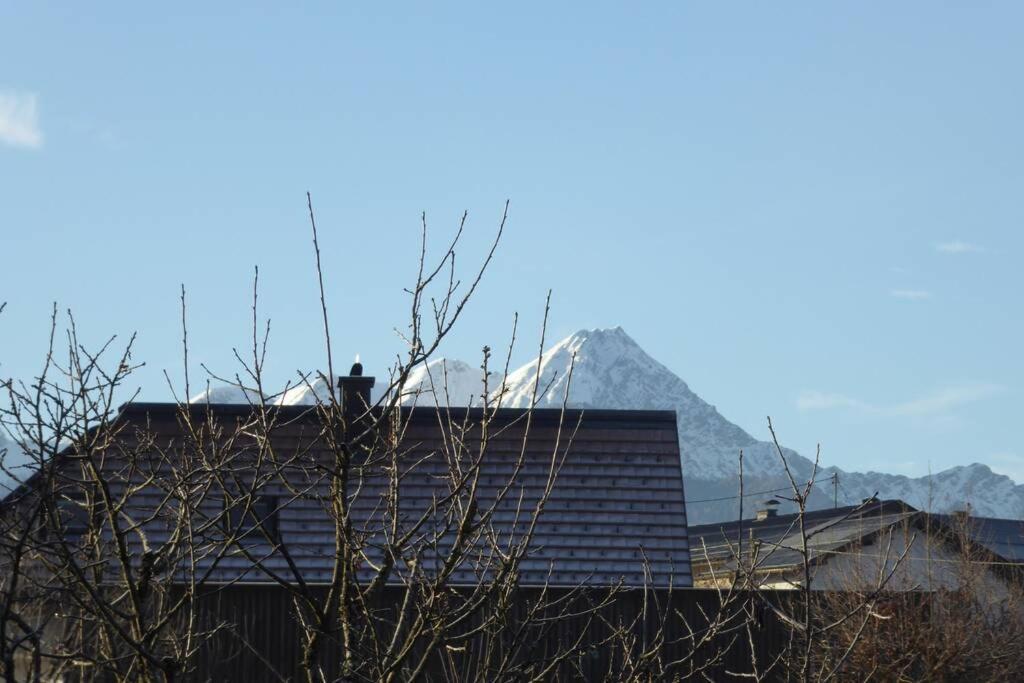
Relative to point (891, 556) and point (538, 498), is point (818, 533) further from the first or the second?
point (538, 498)

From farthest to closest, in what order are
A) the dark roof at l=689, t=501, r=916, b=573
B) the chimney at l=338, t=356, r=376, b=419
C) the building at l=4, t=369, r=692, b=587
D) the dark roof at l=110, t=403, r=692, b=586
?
1. the dark roof at l=689, t=501, r=916, b=573
2. the chimney at l=338, t=356, r=376, b=419
3. the dark roof at l=110, t=403, r=692, b=586
4. the building at l=4, t=369, r=692, b=587

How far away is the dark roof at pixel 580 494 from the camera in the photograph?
66.6ft

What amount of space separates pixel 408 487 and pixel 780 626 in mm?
6220

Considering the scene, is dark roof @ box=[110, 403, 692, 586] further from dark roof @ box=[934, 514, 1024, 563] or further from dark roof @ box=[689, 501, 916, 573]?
dark roof @ box=[934, 514, 1024, 563]

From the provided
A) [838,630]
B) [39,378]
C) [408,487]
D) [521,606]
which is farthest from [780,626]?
[39,378]

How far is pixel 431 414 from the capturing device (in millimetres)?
22609

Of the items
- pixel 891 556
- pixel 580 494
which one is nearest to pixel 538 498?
pixel 580 494

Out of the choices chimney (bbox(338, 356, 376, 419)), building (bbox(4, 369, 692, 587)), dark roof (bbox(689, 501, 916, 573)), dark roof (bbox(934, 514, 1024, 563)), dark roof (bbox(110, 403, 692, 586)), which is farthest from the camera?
dark roof (bbox(934, 514, 1024, 563))

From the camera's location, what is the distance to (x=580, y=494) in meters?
21.1

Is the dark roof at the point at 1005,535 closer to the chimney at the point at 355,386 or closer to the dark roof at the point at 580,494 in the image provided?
the dark roof at the point at 580,494

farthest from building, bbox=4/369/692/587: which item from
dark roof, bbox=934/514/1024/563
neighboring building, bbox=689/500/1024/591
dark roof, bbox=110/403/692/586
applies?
dark roof, bbox=934/514/1024/563

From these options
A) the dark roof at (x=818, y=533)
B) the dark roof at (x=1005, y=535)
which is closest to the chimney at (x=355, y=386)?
the dark roof at (x=818, y=533)

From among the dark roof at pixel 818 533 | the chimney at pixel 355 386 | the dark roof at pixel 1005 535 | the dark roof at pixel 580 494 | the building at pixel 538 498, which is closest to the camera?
the building at pixel 538 498

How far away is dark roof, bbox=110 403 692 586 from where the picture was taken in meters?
20.3
